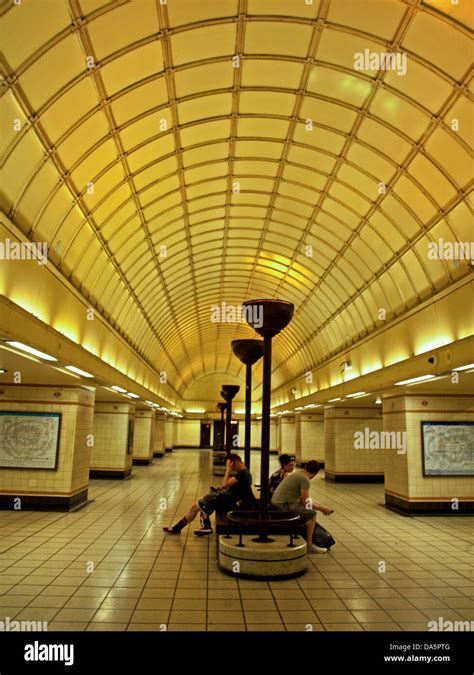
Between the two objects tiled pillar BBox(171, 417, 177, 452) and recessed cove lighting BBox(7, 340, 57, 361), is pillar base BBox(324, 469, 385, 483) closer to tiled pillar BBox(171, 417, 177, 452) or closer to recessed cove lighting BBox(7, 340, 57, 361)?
recessed cove lighting BBox(7, 340, 57, 361)

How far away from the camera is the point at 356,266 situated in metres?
14.9

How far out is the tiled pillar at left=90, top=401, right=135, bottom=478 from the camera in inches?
776

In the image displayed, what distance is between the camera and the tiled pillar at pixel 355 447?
66.5 ft

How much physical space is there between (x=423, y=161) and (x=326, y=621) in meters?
8.45

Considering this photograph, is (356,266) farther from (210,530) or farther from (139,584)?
(139,584)

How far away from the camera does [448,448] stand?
13.0 m

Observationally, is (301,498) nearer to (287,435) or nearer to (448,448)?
(448,448)

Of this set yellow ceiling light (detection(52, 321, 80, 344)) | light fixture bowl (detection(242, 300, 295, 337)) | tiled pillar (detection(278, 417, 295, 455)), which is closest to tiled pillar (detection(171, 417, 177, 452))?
tiled pillar (detection(278, 417, 295, 455))

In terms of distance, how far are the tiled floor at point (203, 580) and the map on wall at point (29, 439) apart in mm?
1247

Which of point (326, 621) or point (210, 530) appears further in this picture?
point (210, 530)

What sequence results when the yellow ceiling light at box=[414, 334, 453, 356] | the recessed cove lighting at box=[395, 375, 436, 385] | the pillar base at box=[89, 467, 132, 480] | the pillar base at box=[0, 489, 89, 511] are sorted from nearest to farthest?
the yellow ceiling light at box=[414, 334, 453, 356], the recessed cove lighting at box=[395, 375, 436, 385], the pillar base at box=[0, 489, 89, 511], the pillar base at box=[89, 467, 132, 480]

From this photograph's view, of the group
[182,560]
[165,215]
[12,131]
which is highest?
[165,215]

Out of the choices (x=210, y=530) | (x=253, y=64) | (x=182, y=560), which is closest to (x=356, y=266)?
(x=253, y=64)
